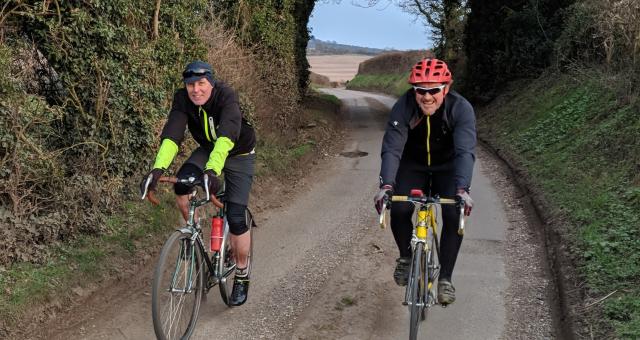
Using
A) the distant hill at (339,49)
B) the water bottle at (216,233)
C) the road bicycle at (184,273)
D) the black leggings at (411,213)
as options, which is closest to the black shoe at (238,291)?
the road bicycle at (184,273)

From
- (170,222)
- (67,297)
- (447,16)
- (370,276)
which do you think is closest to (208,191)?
(67,297)

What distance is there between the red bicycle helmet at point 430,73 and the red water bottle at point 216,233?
1.95 metres

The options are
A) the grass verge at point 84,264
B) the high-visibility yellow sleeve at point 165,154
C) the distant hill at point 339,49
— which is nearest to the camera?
the high-visibility yellow sleeve at point 165,154

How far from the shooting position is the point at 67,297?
201 inches

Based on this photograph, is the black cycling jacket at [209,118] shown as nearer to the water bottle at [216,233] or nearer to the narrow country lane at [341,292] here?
the water bottle at [216,233]

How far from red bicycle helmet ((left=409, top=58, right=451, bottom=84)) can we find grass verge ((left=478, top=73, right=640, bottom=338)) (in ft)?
7.81

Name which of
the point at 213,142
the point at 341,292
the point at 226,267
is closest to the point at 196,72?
the point at 213,142

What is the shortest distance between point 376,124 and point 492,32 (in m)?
5.21

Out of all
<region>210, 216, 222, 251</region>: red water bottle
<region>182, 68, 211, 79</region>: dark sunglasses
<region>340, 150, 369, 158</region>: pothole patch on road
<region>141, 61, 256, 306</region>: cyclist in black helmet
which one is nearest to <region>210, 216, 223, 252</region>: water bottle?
<region>210, 216, 222, 251</region>: red water bottle

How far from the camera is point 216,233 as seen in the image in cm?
464

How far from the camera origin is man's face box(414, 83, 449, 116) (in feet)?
13.7

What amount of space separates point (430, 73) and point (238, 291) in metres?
2.65

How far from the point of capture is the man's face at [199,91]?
4383 millimetres

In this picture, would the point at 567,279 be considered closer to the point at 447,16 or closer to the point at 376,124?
the point at 376,124
